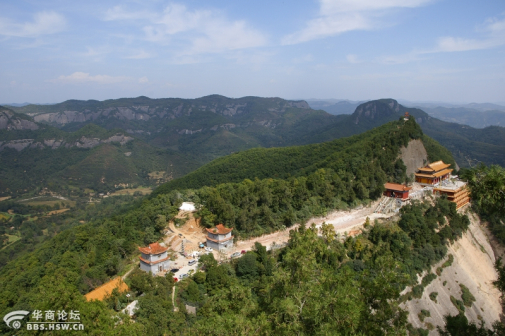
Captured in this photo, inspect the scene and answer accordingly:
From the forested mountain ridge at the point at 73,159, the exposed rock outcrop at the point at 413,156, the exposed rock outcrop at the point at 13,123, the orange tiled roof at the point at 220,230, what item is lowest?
the forested mountain ridge at the point at 73,159

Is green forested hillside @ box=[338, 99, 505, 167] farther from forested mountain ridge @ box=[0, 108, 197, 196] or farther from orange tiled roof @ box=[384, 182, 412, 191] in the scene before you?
forested mountain ridge @ box=[0, 108, 197, 196]

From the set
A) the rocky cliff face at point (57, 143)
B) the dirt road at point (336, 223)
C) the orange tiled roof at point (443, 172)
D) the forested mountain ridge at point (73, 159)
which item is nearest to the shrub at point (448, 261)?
the dirt road at point (336, 223)

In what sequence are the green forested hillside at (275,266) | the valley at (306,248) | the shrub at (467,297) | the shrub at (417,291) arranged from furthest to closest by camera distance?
1. the shrub at (467,297)
2. the shrub at (417,291)
3. the valley at (306,248)
4. the green forested hillside at (275,266)

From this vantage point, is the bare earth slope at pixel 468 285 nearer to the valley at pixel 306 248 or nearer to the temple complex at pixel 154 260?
the valley at pixel 306 248

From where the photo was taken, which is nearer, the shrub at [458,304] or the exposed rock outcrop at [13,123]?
the shrub at [458,304]

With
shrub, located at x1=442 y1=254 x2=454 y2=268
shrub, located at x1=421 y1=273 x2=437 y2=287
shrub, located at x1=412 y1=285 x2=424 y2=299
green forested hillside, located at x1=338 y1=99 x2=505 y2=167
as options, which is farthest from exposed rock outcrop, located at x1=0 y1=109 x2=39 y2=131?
shrub, located at x1=442 y1=254 x2=454 y2=268

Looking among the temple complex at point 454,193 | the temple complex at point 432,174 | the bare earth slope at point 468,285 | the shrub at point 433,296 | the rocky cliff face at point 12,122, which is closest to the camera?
the bare earth slope at point 468,285
